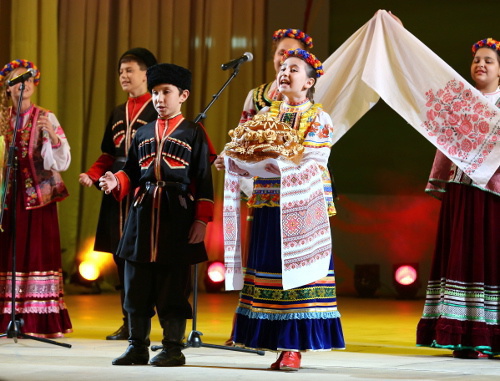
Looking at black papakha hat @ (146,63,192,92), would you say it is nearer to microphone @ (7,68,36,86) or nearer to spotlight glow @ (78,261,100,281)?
microphone @ (7,68,36,86)

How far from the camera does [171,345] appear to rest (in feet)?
12.5

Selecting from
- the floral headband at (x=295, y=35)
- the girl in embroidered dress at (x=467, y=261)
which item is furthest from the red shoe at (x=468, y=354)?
the floral headband at (x=295, y=35)

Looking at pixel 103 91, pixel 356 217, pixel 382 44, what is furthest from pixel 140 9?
pixel 382 44

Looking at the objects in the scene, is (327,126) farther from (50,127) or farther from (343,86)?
(50,127)

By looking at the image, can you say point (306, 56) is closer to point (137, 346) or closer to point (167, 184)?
point (167, 184)

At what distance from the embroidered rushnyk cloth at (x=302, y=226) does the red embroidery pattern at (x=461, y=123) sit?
969mm

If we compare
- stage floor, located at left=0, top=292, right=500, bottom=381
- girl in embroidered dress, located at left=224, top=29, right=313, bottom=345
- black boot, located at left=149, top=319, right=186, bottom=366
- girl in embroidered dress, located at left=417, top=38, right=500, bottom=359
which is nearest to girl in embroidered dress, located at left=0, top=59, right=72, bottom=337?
stage floor, located at left=0, top=292, right=500, bottom=381

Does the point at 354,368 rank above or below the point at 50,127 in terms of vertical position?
below

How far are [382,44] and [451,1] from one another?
3.58 metres

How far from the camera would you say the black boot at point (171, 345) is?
3789 mm

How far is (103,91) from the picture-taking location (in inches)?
319

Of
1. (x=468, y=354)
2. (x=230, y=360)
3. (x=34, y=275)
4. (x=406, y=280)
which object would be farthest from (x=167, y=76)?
(x=406, y=280)

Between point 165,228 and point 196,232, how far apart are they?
12cm

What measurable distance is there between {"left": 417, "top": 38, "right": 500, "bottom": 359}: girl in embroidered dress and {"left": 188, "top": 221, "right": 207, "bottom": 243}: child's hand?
129cm
